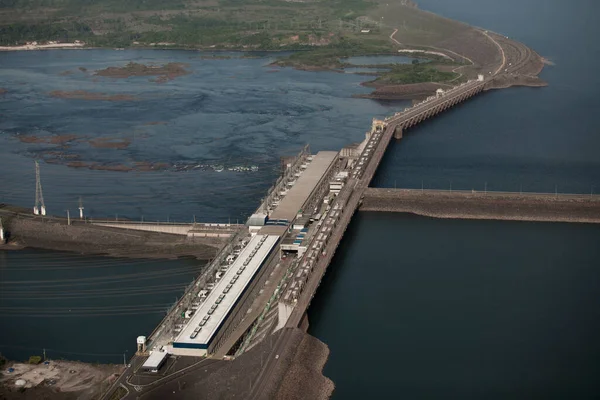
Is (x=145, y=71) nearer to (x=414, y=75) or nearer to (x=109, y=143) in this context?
(x=414, y=75)

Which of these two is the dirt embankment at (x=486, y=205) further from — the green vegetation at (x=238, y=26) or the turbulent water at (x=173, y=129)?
the green vegetation at (x=238, y=26)

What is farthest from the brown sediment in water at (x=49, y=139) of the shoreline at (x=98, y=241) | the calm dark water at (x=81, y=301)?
the calm dark water at (x=81, y=301)

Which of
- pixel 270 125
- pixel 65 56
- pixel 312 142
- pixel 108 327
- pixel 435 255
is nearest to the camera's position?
pixel 108 327

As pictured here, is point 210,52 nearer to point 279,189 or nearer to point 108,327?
point 279,189

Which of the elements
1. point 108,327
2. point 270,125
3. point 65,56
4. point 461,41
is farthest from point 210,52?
point 108,327

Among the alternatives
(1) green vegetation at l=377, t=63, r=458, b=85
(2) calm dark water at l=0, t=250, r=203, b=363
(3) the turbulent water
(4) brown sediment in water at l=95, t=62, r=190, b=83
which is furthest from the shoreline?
(1) green vegetation at l=377, t=63, r=458, b=85

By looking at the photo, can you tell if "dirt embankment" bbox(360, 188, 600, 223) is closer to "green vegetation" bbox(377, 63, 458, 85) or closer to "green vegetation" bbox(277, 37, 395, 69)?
"green vegetation" bbox(377, 63, 458, 85)
